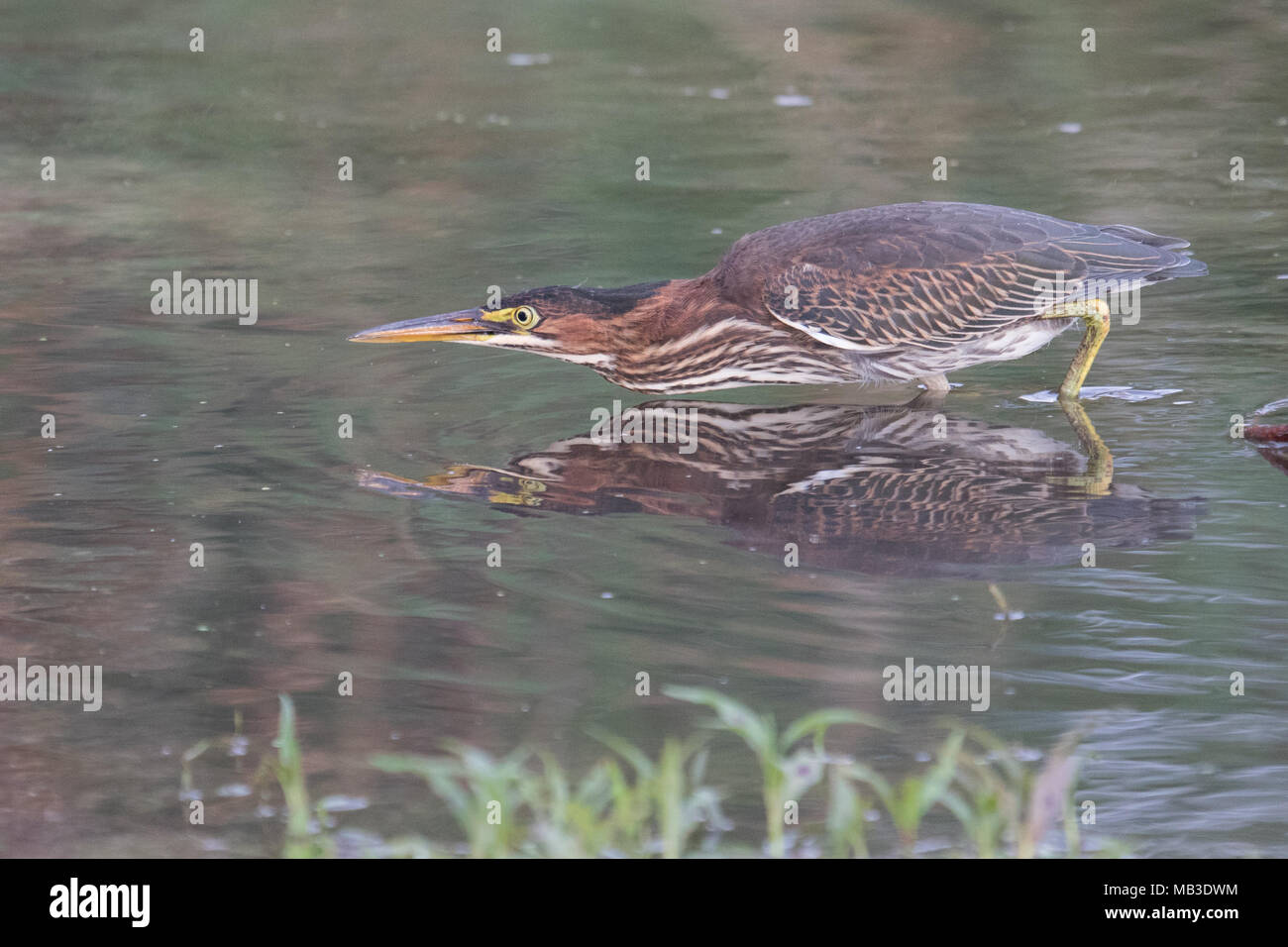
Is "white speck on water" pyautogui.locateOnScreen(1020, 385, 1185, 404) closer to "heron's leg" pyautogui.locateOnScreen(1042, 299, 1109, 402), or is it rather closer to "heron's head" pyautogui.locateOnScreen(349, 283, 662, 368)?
"heron's leg" pyautogui.locateOnScreen(1042, 299, 1109, 402)

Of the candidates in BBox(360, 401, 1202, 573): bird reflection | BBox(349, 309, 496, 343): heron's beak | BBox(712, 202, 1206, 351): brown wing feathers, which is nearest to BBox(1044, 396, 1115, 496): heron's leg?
BBox(360, 401, 1202, 573): bird reflection

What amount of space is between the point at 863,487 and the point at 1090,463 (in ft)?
3.53

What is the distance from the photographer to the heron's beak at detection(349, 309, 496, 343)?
8.89 m

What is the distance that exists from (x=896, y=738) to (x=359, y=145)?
9592 millimetres

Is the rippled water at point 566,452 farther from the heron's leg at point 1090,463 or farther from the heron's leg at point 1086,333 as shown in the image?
the heron's leg at point 1086,333

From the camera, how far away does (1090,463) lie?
309 inches

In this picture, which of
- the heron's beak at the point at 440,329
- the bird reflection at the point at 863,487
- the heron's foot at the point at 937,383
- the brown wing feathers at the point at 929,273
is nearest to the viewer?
the bird reflection at the point at 863,487

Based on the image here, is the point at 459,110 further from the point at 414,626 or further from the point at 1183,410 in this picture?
the point at 414,626

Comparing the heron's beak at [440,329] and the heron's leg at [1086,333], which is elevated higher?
the heron's beak at [440,329]

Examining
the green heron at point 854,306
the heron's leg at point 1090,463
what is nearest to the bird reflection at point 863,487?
the heron's leg at point 1090,463

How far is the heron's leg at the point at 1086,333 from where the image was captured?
8.63m

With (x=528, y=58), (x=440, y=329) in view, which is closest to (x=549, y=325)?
(x=440, y=329)

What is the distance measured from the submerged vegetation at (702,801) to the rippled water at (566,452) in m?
0.15

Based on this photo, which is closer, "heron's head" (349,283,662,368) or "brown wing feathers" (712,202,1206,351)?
"brown wing feathers" (712,202,1206,351)
